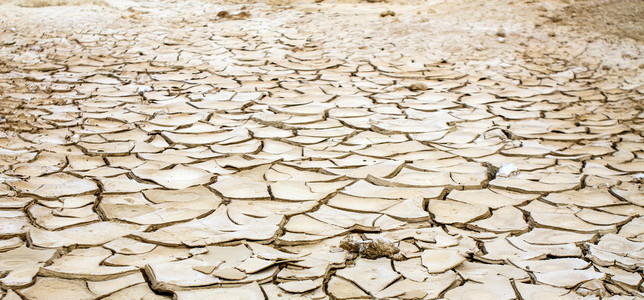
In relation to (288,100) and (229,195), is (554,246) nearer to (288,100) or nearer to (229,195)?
(229,195)

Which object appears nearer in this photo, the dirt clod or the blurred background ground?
the dirt clod

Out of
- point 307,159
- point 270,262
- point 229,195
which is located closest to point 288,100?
point 307,159

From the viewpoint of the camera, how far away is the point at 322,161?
9.27ft

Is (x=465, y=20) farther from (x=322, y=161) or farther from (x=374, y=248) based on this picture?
(x=374, y=248)

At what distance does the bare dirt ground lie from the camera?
184cm

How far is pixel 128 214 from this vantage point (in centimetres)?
222

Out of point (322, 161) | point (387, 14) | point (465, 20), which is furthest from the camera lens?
point (387, 14)

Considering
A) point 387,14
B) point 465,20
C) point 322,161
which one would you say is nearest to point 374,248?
point 322,161

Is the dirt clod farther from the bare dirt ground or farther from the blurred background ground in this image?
the blurred background ground

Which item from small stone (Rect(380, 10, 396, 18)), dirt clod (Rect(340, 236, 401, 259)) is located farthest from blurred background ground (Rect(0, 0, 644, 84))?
dirt clod (Rect(340, 236, 401, 259))

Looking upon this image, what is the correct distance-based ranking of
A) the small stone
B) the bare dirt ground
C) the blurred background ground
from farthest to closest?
the small stone
the blurred background ground
the bare dirt ground

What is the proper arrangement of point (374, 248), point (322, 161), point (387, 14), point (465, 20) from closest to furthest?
point (374, 248) < point (322, 161) < point (465, 20) < point (387, 14)

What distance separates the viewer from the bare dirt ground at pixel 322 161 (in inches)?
72.4

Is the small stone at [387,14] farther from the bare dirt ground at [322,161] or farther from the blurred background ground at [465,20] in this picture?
the bare dirt ground at [322,161]
